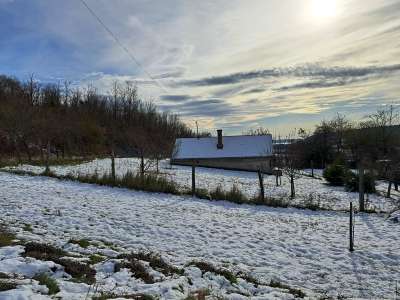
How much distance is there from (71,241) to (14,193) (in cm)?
657

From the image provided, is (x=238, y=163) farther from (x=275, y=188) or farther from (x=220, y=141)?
(x=275, y=188)

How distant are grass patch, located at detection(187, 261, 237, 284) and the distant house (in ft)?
107

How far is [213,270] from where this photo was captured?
20.9 feet

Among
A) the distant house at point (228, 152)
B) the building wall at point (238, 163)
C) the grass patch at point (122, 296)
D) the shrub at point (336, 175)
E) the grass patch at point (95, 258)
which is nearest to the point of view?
the grass patch at point (122, 296)

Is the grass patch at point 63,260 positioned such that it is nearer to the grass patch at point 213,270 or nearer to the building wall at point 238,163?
the grass patch at point 213,270

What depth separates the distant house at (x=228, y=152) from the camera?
40281mm

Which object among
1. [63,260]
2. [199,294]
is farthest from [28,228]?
[199,294]

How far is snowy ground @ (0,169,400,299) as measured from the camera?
562 cm

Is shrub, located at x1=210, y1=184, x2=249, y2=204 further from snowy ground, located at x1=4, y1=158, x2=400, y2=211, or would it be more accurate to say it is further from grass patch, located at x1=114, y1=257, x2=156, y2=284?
grass patch, located at x1=114, y1=257, x2=156, y2=284

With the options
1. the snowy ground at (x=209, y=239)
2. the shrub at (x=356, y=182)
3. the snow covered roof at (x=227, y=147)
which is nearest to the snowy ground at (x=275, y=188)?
the shrub at (x=356, y=182)

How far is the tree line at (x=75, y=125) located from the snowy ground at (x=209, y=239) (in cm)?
663

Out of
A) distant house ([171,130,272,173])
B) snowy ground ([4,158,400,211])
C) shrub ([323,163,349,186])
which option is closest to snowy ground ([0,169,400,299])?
snowy ground ([4,158,400,211])

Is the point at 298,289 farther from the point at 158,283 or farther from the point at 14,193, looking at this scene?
the point at 14,193

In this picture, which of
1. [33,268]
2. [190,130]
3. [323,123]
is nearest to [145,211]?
[33,268]
